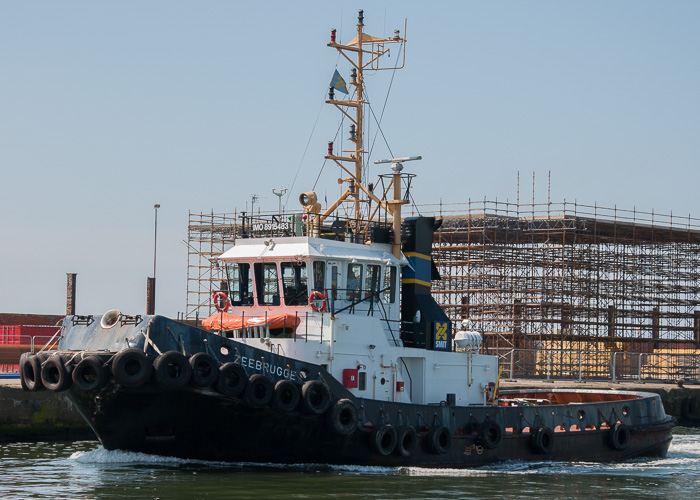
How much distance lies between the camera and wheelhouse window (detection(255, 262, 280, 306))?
18.7m

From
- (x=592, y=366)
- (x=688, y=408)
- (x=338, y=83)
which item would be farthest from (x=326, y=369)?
(x=592, y=366)

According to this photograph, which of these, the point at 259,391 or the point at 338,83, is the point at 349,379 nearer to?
the point at 259,391

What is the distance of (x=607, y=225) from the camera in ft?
139

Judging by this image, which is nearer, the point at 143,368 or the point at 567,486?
the point at 143,368

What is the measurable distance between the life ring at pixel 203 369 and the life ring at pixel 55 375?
75.2 inches

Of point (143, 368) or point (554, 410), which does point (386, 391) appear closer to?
point (554, 410)

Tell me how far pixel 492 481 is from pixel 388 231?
4.97 metres

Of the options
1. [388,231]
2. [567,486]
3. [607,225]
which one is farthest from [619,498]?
[607,225]

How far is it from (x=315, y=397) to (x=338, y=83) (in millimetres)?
6621

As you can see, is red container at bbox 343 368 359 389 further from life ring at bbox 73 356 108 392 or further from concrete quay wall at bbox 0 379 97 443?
concrete quay wall at bbox 0 379 97 443

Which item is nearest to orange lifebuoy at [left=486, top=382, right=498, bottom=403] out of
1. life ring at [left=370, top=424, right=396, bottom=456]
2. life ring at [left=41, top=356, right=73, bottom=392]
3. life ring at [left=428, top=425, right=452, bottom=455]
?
life ring at [left=428, top=425, right=452, bottom=455]

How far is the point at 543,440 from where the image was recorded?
19703mm

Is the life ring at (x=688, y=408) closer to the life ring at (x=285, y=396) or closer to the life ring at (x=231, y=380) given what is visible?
the life ring at (x=285, y=396)

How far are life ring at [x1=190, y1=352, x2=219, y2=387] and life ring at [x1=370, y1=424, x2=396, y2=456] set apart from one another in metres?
2.92
